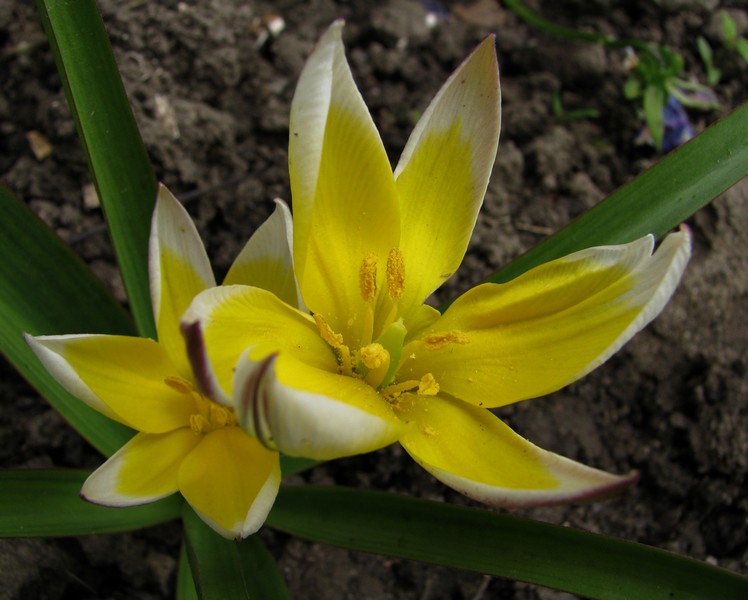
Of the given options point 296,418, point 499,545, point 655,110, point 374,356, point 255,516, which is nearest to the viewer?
point 296,418

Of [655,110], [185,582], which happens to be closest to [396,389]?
[185,582]

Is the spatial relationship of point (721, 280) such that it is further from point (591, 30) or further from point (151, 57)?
point (151, 57)

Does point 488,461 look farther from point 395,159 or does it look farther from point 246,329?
point 395,159

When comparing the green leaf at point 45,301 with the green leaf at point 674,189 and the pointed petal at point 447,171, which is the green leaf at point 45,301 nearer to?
the pointed petal at point 447,171

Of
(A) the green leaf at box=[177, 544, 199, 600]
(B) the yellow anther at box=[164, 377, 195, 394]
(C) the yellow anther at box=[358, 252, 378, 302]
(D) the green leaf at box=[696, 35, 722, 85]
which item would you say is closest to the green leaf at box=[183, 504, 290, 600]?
(A) the green leaf at box=[177, 544, 199, 600]

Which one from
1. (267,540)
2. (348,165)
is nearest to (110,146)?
(348,165)

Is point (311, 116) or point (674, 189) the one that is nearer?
point (311, 116)
